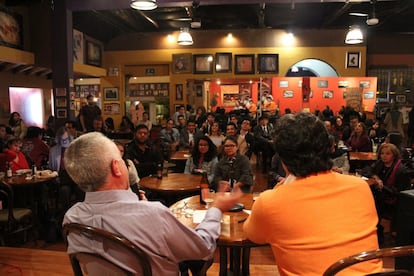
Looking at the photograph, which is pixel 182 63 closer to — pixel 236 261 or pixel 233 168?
pixel 233 168

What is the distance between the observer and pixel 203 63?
39.6 feet

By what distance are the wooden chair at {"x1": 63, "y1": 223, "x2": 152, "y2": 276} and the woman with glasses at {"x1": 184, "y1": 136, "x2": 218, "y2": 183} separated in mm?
3198

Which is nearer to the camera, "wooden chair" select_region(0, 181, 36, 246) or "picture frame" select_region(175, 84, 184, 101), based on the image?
"wooden chair" select_region(0, 181, 36, 246)

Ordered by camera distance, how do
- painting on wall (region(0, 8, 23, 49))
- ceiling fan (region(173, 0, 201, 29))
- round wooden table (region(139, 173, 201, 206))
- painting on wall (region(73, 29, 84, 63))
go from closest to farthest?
1. round wooden table (region(139, 173, 201, 206))
2. painting on wall (region(0, 8, 23, 49))
3. ceiling fan (region(173, 0, 201, 29))
4. painting on wall (region(73, 29, 84, 63))

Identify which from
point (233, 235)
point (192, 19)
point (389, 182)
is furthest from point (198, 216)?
point (192, 19)

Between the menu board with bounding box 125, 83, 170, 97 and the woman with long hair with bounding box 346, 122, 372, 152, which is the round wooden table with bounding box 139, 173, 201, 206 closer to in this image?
the woman with long hair with bounding box 346, 122, 372, 152

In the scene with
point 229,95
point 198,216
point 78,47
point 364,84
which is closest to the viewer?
point 198,216

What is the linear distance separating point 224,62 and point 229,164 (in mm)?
8315

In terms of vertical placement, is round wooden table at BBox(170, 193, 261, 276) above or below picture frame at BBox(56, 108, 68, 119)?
below

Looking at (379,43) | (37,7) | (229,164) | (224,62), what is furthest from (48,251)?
(379,43)

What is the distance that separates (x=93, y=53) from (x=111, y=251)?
10778mm

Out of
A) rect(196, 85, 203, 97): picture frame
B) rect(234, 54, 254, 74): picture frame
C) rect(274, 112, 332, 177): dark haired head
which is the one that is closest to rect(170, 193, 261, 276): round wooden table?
rect(274, 112, 332, 177): dark haired head

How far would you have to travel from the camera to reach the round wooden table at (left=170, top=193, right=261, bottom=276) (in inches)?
85.2

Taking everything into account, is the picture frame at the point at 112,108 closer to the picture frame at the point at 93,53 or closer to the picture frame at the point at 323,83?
the picture frame at the point at 93,53
